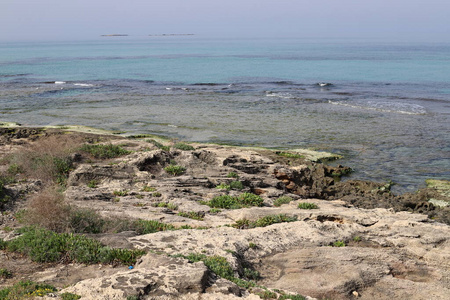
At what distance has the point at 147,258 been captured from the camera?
8016 mm

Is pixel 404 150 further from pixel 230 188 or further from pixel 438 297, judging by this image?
pixel 438 297

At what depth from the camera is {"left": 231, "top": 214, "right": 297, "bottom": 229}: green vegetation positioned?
1156 centimetres

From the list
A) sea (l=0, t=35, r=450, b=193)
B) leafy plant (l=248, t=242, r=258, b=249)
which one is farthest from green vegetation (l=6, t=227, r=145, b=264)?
sea (l=0, t=35, r=450, b=193)

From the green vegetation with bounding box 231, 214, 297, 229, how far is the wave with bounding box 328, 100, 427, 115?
88.9 feet

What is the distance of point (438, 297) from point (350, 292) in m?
1.62

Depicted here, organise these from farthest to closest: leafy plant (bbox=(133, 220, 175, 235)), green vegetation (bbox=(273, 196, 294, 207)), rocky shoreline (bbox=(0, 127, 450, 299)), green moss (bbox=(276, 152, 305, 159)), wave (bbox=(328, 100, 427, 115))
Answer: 1. wave (bbox=(328, 100, 427, 115))
2. green moss (bbox=(276, 152, 305, 159))
3. green vegetation (bbox=(273, 196, 294, 207))
4. leafy plant (bbox=(133, 220, 175, 235))
5. rocky shoreline (bbox=(0, 127, 450, 299))

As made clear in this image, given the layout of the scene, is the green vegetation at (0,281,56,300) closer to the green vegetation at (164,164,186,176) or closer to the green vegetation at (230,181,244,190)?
the green vegetation at (230,181,244,190)

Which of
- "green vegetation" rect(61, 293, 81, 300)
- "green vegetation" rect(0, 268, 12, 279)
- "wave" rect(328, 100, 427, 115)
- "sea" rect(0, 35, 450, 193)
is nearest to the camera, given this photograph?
"green vegetation" rect(61, 293, 81, 300)

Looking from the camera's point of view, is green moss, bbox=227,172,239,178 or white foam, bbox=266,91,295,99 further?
white foam, bbox=266,91,295,99

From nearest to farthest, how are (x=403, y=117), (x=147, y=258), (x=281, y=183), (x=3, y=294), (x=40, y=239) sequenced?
(x=3, y=294)
(x=147, y=258)
(x=40, y=239)
(x=281, y=183)
(x=403, y=117)

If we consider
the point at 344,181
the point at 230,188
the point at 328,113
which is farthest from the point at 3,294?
the point at 328,113

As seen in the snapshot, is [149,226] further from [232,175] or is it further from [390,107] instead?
[390,107]

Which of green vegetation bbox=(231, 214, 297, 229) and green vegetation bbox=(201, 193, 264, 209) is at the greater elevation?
green vegetation bbox=(231, 214, 297, 229)

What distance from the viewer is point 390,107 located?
124 ft
